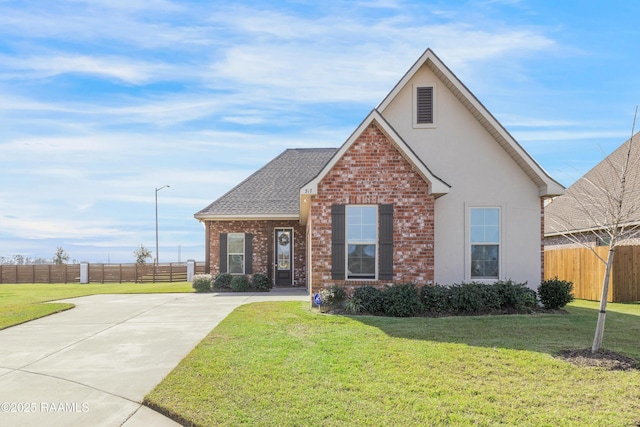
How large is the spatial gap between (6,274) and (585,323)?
36.4 m

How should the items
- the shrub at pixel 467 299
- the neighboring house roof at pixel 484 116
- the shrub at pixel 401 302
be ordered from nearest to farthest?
the shrub at pixel 401 302 < the shrub at pixel 467 299 < the neighboring house roof at pixel 484 116

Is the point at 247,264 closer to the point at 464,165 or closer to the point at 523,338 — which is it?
the point at 464,165

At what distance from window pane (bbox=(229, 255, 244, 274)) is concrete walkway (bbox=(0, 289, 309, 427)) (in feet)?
25.7

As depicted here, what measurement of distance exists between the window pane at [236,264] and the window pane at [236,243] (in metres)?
0.22

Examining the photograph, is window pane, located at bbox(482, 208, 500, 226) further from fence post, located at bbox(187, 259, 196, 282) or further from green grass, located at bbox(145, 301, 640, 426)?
fence post, located at bbox(187, 259, 196, 282)

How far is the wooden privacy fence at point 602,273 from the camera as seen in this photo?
683 inches

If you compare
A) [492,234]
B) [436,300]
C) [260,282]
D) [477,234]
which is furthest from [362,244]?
[260,282]

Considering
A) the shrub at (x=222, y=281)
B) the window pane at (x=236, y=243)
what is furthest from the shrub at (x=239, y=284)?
the window pane at (x=236, y=243)

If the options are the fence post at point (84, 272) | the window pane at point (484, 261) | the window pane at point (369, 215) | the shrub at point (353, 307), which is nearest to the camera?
the shrub at point (353, 307)

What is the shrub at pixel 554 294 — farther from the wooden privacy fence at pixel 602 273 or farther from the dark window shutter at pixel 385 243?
the wooden privacy fence at pixel 602 273

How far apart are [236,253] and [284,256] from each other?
7.01ft

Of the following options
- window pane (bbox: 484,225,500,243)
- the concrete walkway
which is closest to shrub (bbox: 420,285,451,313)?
window pane (bbox: 484,225,500,243)

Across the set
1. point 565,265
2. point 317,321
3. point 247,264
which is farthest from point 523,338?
point 247,264

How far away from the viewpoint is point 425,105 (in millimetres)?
13883
